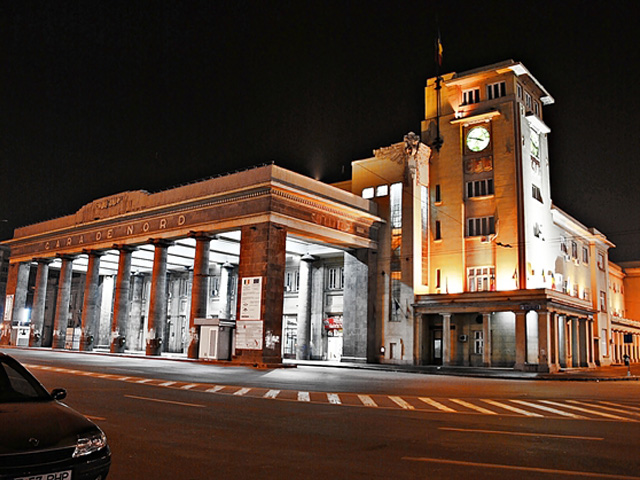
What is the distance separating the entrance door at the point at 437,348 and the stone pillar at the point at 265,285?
1531cm

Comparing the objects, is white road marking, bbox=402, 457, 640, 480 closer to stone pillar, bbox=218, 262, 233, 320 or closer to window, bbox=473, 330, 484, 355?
window, bbox=473, 330, 484, 355

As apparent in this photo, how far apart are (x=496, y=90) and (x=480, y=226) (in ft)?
40.5

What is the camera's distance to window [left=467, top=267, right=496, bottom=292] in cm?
4875

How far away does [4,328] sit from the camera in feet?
214

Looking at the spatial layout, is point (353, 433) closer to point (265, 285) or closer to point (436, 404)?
point (436, 404)

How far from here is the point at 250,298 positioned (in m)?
40.4

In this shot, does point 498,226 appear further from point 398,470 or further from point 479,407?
point 398,470

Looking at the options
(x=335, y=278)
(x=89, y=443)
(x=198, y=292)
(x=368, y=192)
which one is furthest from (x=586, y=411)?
(x=335, y=278)

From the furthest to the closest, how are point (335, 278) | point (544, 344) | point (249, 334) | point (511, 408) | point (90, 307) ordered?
point (90, 307)
point (335, 278)
point (544, 344)
point (249, 334)
point (511, 408)

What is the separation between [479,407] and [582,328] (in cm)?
4125

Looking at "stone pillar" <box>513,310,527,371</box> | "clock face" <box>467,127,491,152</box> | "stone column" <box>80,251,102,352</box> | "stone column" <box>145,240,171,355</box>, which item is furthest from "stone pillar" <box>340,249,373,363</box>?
"stone column" <box>80,251,102,352</box>

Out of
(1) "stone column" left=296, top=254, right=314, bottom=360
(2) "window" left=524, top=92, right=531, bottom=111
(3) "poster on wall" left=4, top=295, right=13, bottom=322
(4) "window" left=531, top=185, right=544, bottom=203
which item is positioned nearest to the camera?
(4) "window" left=531, top=185, right=544, bottom=203

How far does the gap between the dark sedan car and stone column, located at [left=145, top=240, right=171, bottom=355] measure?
137 feet

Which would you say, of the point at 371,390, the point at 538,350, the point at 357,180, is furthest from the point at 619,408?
the point at 357,180
